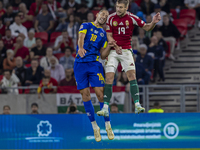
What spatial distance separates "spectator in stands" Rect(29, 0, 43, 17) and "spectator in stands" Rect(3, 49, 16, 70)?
3.20 meters

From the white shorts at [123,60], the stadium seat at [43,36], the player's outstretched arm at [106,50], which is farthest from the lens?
the stadium seat at [43,36]

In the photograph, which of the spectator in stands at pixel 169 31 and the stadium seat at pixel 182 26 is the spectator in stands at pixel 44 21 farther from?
the stadium seat at pixel 182 26

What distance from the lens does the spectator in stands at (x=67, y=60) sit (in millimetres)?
15180

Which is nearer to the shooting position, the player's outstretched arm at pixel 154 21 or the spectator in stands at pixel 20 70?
the player's outstretched arm at pixel 154 21

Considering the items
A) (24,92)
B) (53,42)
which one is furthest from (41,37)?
(24,92)

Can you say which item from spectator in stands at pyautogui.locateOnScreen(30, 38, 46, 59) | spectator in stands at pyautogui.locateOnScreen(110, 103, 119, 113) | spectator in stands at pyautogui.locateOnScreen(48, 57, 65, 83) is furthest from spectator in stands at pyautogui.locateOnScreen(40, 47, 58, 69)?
spectator in stands at pyautogui.locateOnScreen(110, 103, 119, 113)

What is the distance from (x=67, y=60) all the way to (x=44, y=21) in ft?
10.7

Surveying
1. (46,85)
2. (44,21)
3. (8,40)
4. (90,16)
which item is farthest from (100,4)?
(46,85)

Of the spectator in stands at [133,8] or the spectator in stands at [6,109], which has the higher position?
the spectator in stands at [133,8]

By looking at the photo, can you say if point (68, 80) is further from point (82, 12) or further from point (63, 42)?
point (82, 12)

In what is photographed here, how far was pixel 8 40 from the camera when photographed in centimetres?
1727

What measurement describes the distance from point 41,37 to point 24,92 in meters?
3.90

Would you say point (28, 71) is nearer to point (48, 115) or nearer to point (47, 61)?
point (47, 61)

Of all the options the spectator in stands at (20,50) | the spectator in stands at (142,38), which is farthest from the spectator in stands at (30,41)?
the spectator in stands at (142,38)
